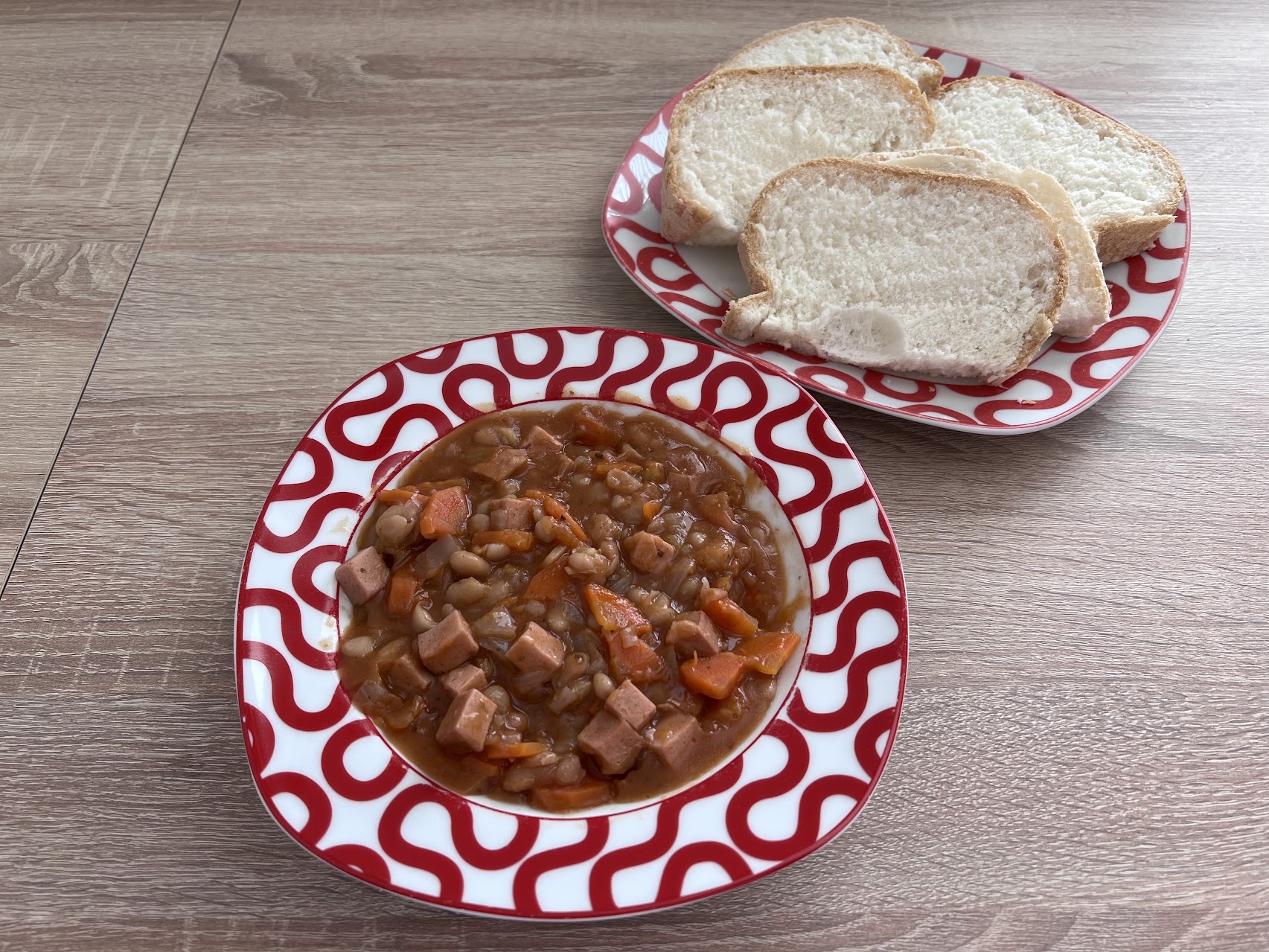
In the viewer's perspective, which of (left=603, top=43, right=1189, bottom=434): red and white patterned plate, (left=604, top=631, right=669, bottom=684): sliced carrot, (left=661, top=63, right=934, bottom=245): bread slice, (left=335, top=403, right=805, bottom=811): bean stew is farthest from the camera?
(left=661, top=63, right=934, bottom=245): bread slice

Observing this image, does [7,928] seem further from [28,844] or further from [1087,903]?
[1087,903]

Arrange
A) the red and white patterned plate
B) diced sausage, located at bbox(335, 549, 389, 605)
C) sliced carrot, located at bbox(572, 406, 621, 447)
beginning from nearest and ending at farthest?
1. diced sausage, located at bbox(335, 549, 389, 605)
2. sliced carrot, located at bbox(572, 406, 621, 447)
3. the red and white patterned plate

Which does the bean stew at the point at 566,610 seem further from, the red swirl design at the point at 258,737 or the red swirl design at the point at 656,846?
the red swirl design at the point at 258,737

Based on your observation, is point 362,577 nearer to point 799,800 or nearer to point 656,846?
point 656,846

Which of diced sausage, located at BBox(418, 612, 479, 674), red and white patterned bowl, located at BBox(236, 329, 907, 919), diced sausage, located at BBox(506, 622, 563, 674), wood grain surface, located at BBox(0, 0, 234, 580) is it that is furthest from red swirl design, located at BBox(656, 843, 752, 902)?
wood grain surface, located at BBox(0, 0, 234, 580)

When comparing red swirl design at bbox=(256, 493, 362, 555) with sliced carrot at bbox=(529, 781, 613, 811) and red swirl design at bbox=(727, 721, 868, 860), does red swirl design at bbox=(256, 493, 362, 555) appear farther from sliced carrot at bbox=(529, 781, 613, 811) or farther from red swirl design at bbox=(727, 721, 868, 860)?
red swirl design at bbox=(727, 721, 868, 860)

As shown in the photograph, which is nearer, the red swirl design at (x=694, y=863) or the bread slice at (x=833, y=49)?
the red swirl design at (x=694, y=863)

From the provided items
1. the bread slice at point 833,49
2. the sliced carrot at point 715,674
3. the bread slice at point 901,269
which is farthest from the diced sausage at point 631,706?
the bread slice at point 833,49
